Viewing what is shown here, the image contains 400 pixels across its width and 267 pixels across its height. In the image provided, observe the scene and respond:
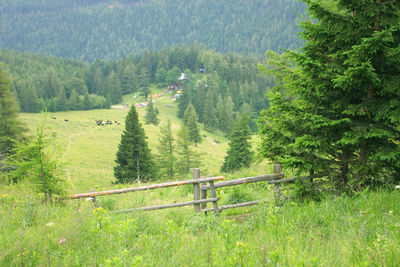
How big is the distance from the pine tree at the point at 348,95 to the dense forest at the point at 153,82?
97963mm

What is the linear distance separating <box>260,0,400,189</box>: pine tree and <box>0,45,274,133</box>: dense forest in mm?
97963

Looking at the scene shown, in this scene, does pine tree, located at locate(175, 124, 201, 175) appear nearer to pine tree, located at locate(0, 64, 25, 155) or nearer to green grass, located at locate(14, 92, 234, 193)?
green grass, located at locate(14, 92, 234, 193)

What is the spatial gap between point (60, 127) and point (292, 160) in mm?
81957

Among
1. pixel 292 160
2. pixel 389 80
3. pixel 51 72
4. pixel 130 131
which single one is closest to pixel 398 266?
pixel 292 160

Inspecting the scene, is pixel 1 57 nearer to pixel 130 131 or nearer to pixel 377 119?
pixel 130 131

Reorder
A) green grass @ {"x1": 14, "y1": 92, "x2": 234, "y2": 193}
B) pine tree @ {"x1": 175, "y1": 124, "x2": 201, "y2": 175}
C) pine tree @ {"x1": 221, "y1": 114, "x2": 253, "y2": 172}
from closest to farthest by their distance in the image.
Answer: green grass @ {"x1": 14, "y1": 92, "x2": 234, "y2": 193} → pine tree @ {"x1": 221, "y1": 114, "x2": 253, "y2": 172} → pine tree @ {"x1": 175, "y1": 124, "x2": 201, "y2": 175}

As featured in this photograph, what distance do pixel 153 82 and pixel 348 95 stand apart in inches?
6465

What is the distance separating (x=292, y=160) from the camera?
20.0 ft

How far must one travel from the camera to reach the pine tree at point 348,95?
5.47 m

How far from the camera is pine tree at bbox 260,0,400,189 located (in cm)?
547

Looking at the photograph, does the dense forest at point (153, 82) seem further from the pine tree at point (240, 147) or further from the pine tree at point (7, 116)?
the pine tree at point (7, 116)

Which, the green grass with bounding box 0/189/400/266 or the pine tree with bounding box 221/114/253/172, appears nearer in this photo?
the green grass with bounding box 0/189/400/266

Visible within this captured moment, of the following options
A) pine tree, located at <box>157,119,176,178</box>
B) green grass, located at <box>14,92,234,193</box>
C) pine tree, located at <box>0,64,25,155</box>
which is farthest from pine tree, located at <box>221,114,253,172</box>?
pine tree, located at <box>0,64,25,155</box>

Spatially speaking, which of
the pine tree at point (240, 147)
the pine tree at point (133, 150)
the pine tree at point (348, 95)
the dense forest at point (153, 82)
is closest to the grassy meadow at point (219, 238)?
the pine tree at point (348, 95)
